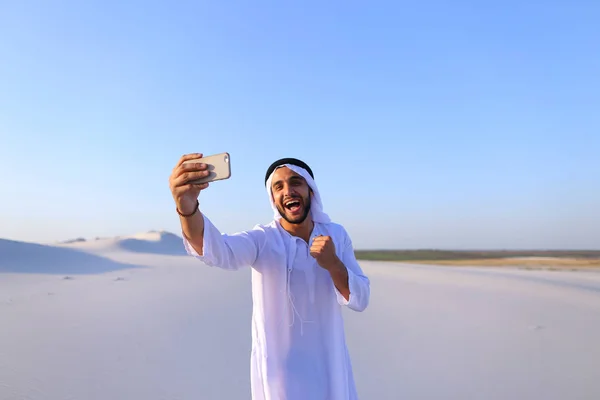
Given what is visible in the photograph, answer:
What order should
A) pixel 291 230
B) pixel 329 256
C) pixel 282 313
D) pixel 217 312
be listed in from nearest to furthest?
pixel 329 256 → pixel 282 313 → pixel 291 230 → pixel 217 312

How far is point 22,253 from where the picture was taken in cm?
1617

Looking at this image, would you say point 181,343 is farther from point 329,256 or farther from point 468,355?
point 329,256

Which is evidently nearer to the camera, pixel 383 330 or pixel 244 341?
pixel 244 341

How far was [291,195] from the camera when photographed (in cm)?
217

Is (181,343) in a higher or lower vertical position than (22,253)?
lower

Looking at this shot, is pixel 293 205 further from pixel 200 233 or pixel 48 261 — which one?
pixel 48 261

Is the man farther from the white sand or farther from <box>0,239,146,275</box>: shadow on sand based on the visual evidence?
<box>0,239,146,275</box>: shadow on sand

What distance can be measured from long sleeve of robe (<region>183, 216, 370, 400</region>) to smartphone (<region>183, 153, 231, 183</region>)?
1.00 feet

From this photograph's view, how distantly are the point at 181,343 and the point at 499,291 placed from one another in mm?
7166

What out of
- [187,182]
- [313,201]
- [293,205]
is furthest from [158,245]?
[187,182]

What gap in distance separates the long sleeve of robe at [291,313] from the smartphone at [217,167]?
0.31m

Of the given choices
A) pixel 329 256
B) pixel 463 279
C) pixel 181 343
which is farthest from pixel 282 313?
pixel 463 279

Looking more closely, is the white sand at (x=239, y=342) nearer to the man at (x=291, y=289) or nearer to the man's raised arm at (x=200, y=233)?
the man at (x=291, y=289)

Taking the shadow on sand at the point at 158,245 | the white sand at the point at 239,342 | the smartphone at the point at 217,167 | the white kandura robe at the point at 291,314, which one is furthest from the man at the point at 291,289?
the shadow on sand at the point at 158,245
